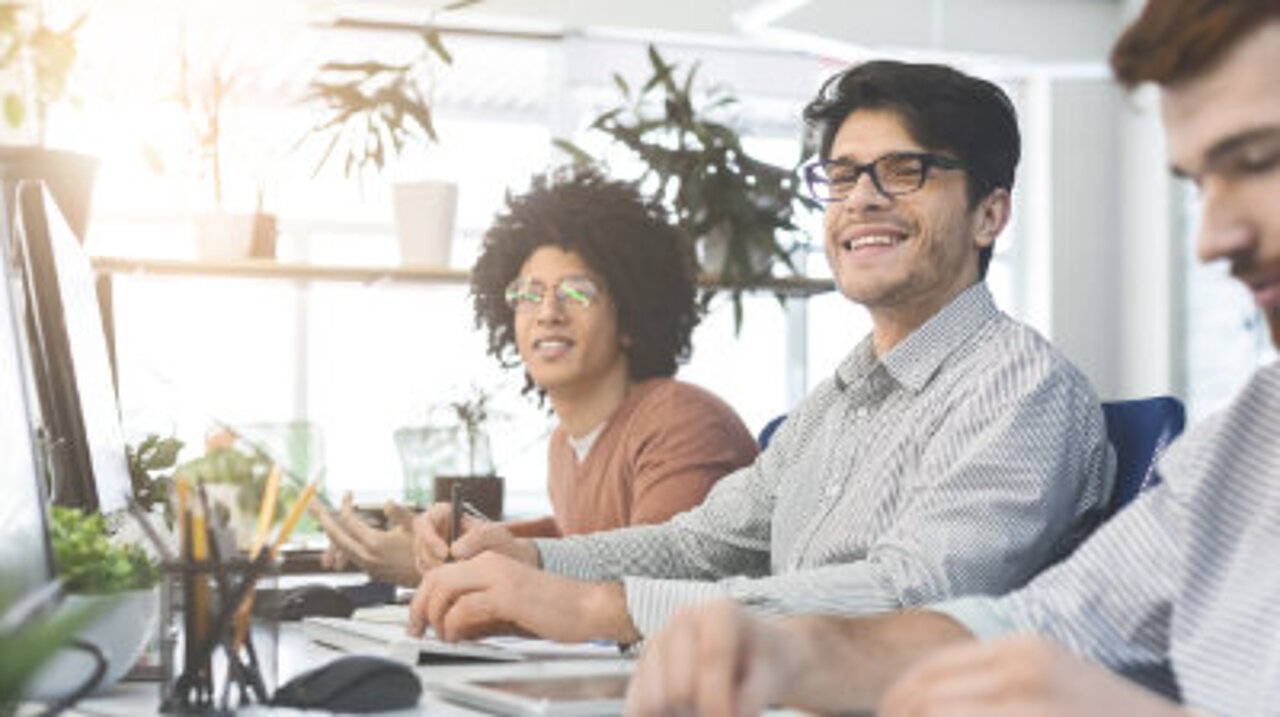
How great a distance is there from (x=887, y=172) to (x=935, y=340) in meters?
0.27

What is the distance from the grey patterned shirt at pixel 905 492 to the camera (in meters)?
1.60

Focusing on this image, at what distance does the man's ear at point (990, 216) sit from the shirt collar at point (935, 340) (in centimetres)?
13

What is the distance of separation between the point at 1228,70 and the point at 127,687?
0.97m

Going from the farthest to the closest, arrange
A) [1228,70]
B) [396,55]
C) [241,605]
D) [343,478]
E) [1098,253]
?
[1098,253] < [396,55] < [343,478] < [241,605] < [1228,70]

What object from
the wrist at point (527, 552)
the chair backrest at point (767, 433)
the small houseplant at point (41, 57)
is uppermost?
the small houseplant at point (41, 57)

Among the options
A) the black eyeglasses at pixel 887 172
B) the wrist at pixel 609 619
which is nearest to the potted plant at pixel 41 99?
the wrist at pixel 609 619

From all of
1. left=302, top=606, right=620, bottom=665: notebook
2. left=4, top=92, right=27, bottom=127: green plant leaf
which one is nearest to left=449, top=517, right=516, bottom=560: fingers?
left=302, top=606, right=620, bottom=665: notebook

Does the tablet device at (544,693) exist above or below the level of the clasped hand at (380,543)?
above

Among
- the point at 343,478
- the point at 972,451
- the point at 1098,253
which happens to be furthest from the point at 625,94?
the point at 1098,253

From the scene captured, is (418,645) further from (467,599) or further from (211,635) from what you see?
(211,635)

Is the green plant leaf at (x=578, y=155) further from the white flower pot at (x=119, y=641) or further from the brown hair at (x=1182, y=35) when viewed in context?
the brown hair at (x=1182, y=35)

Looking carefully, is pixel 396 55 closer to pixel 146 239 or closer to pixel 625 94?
pixel 146 239

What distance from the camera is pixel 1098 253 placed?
27.3 ft

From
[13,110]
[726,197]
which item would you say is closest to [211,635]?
[13,110]
